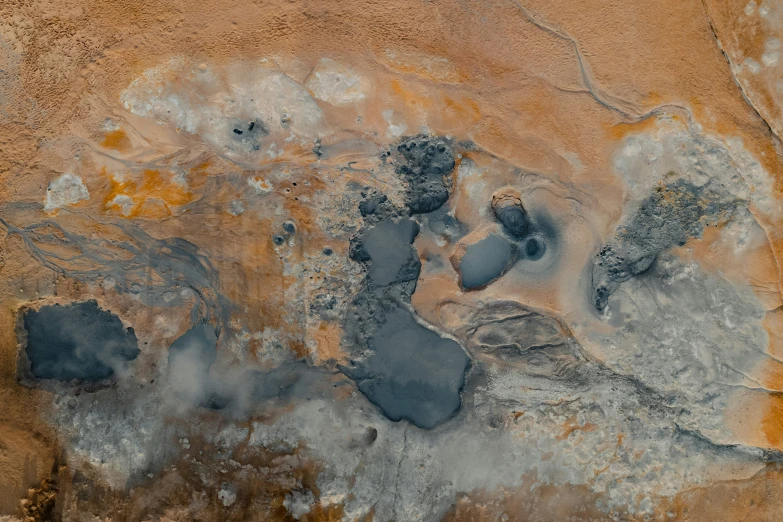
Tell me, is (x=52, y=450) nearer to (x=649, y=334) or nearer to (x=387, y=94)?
(x=387, y=94)

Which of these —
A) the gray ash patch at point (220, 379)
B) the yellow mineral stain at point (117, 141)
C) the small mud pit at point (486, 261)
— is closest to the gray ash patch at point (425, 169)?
the small mud pit at point (486, 261)

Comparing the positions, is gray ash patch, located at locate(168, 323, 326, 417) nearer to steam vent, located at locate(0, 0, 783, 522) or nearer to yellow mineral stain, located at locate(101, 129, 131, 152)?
steam vent, located at locate(0, 0, 783, 522)

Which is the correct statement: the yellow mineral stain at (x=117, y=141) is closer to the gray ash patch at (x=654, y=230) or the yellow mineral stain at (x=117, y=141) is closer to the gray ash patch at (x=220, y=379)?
the gray ash patch at (x=220, y=379)

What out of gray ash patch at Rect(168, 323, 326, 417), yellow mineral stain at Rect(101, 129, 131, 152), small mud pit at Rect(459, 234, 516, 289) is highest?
yellow mineral stain at Rect(101, 129, 131, 152)

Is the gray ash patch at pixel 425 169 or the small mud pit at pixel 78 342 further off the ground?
the gray ash patch at pixel 425 169

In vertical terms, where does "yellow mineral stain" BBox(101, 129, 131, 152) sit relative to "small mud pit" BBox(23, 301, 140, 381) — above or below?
above

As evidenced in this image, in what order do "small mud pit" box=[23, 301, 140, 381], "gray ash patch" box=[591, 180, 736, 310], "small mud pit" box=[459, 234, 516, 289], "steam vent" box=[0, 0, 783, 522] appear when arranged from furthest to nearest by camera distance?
"small mud pit" box=[459, 234, 516, 289]
"small mud pit" box=[23, 301, 140, 381]
"gray ash patch" box=[591, 180, 736, 310]
"steam vent" box=[0, 0, 783, 522]

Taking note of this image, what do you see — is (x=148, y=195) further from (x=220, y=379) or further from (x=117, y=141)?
(x=220, y=379)

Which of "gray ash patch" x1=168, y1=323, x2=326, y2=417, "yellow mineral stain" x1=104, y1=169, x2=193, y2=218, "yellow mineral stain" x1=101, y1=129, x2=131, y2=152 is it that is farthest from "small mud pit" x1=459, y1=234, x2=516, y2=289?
"yellow mineral stain" x1=101, y1=129, x2=131, y2=152
